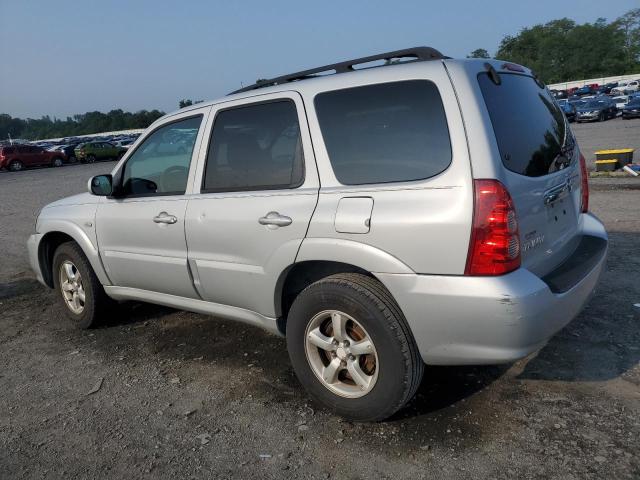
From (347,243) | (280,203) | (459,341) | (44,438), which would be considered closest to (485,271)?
(459,341)

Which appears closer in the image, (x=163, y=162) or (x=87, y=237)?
(x=163, y=162)

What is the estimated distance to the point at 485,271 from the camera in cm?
253

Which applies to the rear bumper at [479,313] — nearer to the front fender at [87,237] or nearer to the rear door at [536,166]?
the rear door at [536,166]

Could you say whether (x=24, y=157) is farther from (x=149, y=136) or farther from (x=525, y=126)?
(x=525, y=126)

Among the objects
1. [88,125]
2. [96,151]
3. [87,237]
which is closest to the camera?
[87,237]

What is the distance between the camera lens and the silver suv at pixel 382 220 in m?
2.57

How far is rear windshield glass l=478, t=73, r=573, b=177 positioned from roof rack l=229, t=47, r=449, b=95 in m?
0.37

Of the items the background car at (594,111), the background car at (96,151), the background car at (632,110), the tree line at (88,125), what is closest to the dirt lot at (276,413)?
the background car at (632,110)

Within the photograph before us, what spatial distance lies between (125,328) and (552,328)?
11.9ft

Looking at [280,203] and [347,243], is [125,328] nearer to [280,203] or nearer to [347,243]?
[280,203]

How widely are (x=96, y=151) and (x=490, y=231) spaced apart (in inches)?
1528

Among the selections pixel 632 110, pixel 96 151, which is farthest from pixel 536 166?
pixel 96 151

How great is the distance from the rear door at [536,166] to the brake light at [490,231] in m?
0.12

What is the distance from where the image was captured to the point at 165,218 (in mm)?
3836
